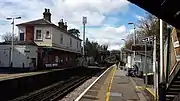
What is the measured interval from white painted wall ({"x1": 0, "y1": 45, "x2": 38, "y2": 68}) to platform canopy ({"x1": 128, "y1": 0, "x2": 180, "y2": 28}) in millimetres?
42529

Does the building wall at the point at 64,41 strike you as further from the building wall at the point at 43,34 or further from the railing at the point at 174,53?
the railing at the point at 174,53

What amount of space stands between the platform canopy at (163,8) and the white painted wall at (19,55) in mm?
42529

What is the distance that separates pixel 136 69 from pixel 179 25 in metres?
35.2

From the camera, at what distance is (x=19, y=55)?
166 feet

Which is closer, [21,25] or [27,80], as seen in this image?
[27,80]

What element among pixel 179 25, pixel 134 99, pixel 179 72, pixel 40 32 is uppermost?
pixel 40 32

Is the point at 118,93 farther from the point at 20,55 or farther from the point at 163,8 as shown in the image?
the point at 20,55

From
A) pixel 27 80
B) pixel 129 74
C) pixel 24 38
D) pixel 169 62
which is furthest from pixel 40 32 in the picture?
pixel 169 62

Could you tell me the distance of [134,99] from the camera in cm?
2108

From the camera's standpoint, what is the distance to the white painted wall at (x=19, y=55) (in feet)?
165

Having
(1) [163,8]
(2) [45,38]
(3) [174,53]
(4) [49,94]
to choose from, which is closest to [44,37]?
(2) [45,38]

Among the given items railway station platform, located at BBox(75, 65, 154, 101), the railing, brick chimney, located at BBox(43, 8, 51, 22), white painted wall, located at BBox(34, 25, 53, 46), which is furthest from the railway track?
brick chimney, located at BBox(43, 8, 51, 22)

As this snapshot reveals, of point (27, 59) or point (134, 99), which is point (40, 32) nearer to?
point (27, 59)

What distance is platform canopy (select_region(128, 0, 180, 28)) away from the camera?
775 centimetres
